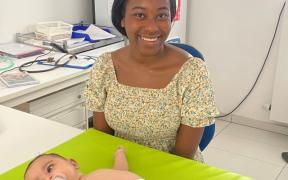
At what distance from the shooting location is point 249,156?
2.60 m

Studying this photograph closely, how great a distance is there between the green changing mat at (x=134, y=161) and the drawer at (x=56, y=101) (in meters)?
0.69

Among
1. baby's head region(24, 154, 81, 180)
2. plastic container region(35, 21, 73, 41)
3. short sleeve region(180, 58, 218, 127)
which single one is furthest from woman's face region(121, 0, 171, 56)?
plastic container region(35, 21, 73, 41)

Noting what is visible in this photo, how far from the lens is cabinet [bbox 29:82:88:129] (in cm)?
185

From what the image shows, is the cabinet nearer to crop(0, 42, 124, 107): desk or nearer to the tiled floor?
crop(0, 42, 124, 107): desk

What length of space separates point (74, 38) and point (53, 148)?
1.44m

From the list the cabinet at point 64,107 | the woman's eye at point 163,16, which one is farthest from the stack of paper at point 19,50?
the woman's eye at point 163,16

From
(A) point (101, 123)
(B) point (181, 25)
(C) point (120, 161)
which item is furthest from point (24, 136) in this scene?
(B) point (181, 25)

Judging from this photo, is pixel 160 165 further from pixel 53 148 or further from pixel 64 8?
pixel 64 8

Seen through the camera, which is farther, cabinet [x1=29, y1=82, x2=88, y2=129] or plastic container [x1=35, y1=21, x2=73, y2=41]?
plastic container [x1=35, y1=21, x2=73, y2=41]

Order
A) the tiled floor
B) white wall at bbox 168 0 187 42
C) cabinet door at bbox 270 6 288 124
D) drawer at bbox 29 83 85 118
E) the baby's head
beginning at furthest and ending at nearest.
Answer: white wall at bbox 168 0 187 42
cabinet door at bbox 270 6 288 124
the tiled floor
drawer at bbox 29 83 85 118
the baby's head

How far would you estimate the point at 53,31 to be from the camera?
2357 mm

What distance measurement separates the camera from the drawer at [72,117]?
1.94m

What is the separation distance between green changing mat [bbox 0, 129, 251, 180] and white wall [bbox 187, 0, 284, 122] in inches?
76.6

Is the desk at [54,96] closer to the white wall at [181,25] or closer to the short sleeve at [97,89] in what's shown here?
the short sleeve at [97,89]
